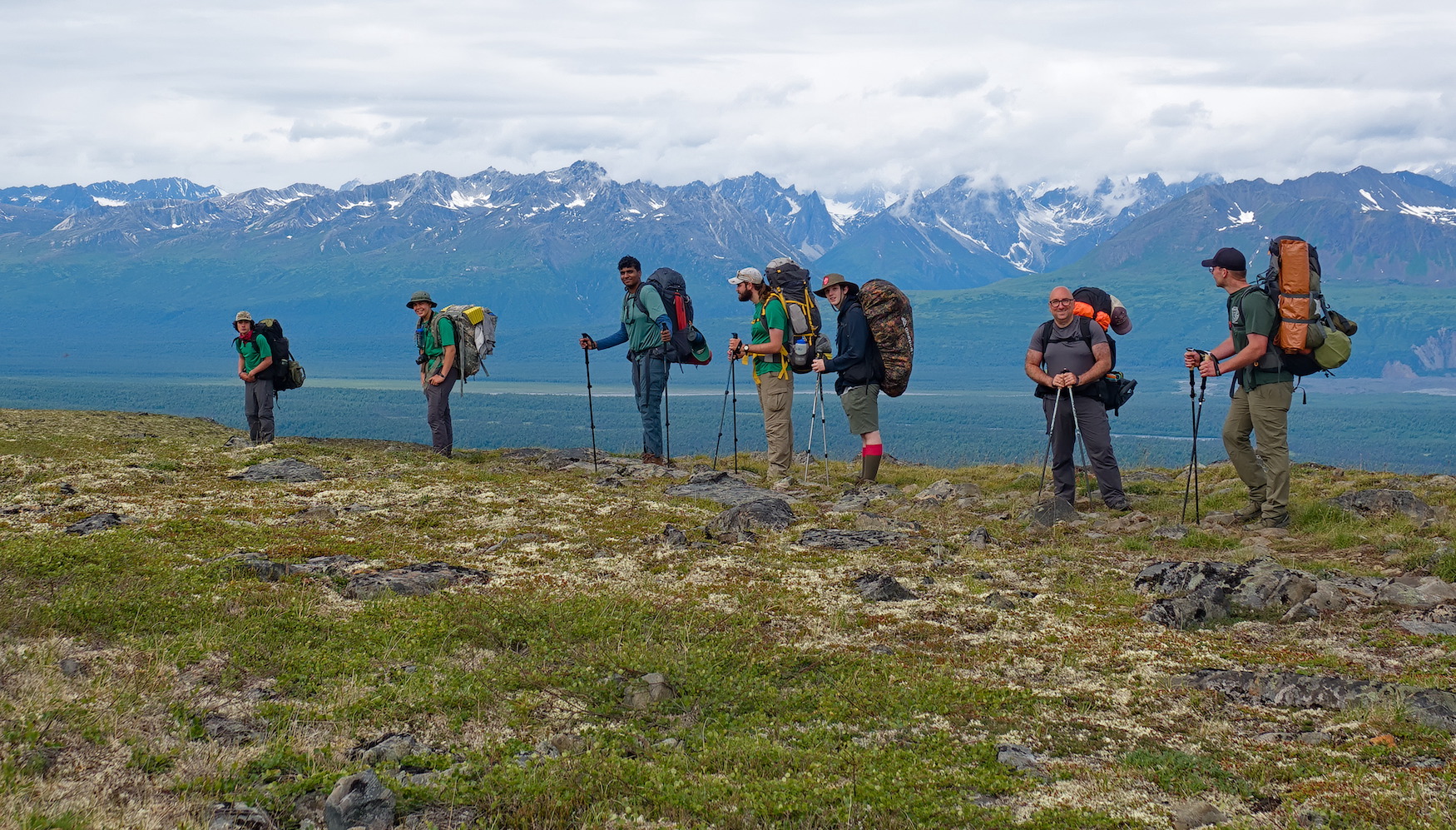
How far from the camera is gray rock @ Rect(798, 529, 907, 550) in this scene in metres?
15.4

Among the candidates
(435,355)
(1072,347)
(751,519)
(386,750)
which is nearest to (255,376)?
(435,355)

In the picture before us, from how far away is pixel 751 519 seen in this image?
56.0 feet

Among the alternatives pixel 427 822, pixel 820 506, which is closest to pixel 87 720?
pixel 427 822

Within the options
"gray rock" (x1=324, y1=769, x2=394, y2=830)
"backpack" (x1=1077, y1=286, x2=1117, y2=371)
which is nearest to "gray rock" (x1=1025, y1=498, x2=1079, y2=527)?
"backpack" (x1=1077, y1=286, x2=1117, y2=371)

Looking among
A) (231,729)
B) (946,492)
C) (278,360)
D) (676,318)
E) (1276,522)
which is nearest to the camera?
(231,729)

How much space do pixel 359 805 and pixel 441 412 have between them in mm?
19565

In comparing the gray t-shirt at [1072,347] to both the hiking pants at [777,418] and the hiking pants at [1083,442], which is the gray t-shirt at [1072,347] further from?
the hiking pants at [777,418]

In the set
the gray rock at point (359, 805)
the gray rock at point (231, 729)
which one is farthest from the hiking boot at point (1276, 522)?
the gray rock at point (231, 729)

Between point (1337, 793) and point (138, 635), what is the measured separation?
9578mm

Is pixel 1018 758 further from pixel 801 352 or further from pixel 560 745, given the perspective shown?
pixel 801 352

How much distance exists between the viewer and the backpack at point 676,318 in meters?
23.9

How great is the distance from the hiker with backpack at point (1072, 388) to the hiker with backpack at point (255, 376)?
58.4 ft

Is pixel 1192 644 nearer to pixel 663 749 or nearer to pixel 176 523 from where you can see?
pixel 663 749

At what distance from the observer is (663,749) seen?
7.80 meters
